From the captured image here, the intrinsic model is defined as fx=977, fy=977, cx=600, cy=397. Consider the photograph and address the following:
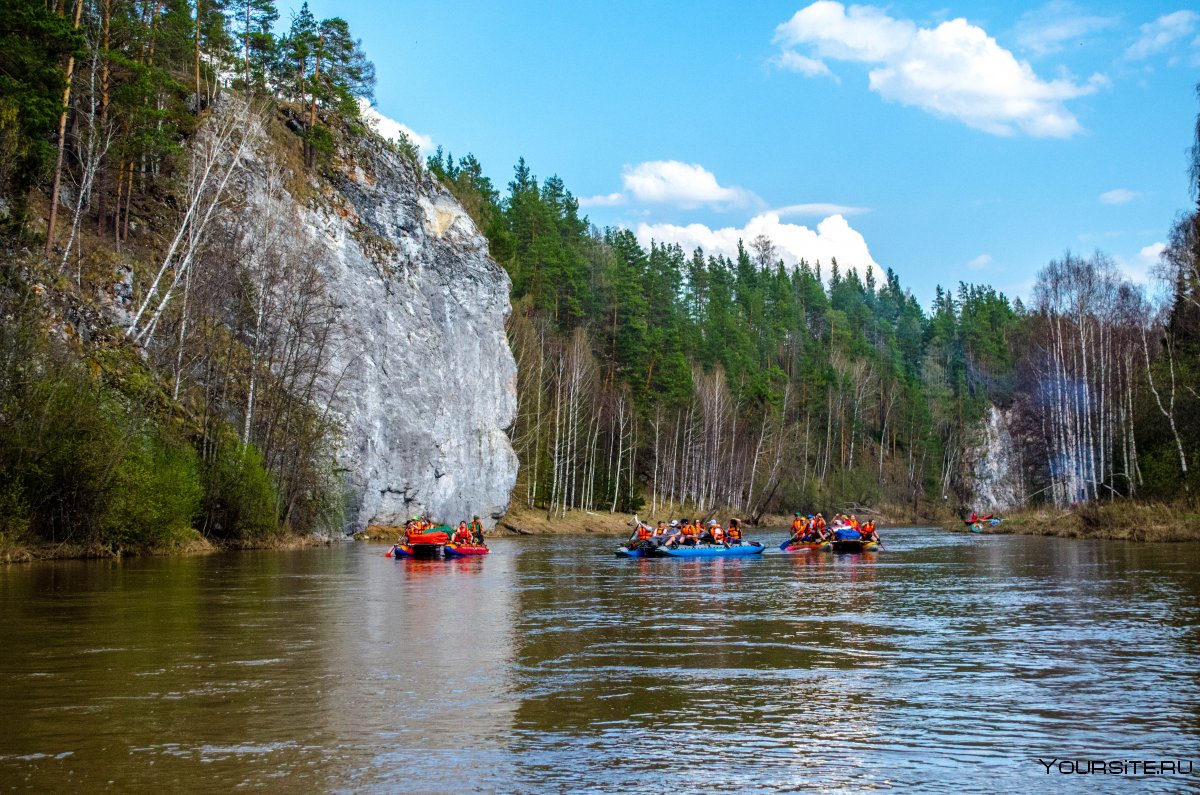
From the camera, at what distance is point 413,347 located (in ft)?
163

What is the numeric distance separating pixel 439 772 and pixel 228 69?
1997 inches

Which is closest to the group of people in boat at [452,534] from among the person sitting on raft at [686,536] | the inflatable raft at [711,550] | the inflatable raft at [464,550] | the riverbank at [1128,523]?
the inflatable raft at [464,550]

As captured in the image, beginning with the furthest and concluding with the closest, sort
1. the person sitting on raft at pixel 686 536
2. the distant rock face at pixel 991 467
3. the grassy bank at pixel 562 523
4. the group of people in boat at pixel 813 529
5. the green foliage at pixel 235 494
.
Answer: the distant rock face at pixel 991 467 < the grassy bank at pixel 562 523 < the group of people in boat at pixel 813 529 < the person sitting on raft at pixel 686 536 < the green foliage at pixel 235 494

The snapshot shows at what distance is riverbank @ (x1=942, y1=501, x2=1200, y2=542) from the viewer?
112 ft

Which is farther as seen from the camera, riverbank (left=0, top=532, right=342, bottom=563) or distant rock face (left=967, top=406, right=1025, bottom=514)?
distant rock face (left=967, top=406, right=1025, bottom=514)

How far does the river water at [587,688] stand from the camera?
21.9ft

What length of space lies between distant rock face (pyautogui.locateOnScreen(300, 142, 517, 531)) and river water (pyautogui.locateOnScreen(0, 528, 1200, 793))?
26.2 m

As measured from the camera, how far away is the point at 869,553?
3491 cm

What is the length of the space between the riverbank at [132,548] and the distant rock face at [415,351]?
26.5ft

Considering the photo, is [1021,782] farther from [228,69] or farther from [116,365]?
[228,69]

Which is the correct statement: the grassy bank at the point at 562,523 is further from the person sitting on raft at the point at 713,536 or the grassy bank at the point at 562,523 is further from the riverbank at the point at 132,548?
the person sitting on raft at the point at 713,536

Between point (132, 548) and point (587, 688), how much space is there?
72.0ft

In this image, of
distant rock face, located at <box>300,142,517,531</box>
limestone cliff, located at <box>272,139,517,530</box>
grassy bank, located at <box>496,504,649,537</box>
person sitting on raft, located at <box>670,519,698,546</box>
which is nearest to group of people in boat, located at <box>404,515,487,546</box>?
person sitting on raft, located at <box>670,519,698,546</box>

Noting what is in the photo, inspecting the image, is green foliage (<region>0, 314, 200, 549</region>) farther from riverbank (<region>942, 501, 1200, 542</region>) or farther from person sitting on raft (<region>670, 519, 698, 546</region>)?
riverbank (<region>942, 501, 1200, 542</region>)
